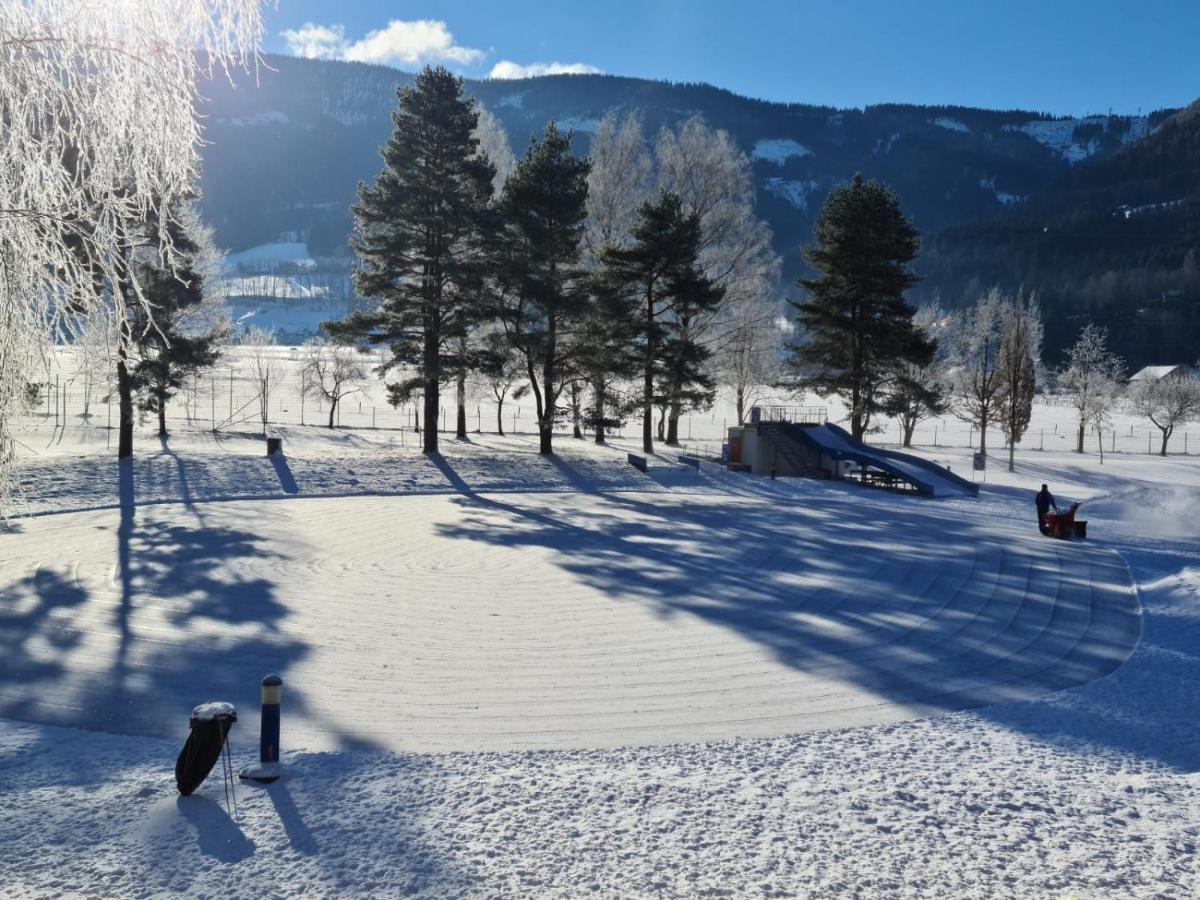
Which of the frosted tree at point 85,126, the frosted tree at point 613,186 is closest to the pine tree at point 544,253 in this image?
the frosted tree at point 613,186

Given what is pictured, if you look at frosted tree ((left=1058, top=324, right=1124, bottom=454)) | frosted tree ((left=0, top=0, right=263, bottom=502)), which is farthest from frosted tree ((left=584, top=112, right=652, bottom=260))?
frosted tree ((left=1058, top=324, right=1124, bottom=454))

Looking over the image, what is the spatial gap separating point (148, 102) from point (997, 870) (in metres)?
7.40

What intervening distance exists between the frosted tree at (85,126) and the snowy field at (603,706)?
7.00ft

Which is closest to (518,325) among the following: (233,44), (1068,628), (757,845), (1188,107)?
(1068,628)

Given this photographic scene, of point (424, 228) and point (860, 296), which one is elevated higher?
point (424, 228)

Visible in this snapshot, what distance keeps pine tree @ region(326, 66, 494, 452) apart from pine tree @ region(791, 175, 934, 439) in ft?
48.2

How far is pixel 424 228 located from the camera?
26797 millimetres

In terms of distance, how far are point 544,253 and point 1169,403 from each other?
49376 mm

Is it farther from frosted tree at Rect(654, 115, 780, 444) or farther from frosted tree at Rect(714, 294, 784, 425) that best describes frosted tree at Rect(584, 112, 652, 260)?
frosted tree at Rect(714, 294, 784, 425)

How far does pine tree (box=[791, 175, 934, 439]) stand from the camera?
1319 inches

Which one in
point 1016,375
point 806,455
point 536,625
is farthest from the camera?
point 1016,375

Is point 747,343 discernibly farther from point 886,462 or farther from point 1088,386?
point 1088,386

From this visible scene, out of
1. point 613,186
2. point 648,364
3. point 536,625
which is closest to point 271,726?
point 536,625

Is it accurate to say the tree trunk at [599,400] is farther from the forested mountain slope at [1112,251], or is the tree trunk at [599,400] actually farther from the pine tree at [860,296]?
the forested mountain slope at [1112,251]
